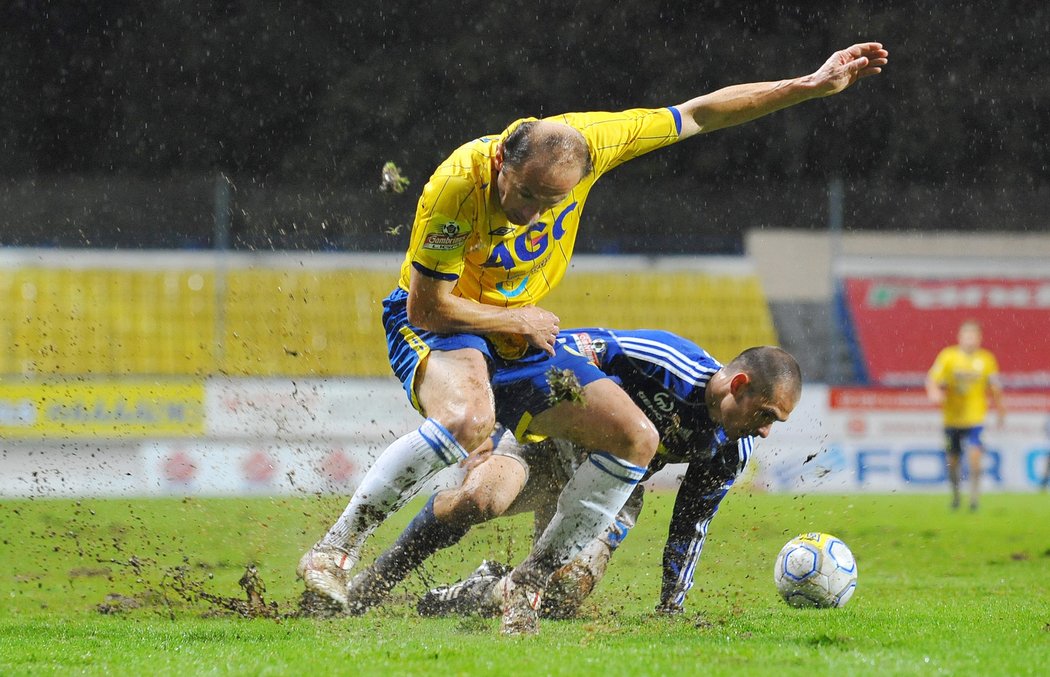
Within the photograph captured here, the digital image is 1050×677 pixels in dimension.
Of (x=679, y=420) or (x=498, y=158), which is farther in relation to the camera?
(x=679, y=420)

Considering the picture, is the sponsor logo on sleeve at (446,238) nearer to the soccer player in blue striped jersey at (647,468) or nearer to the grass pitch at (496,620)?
the soccer player in blue striped jersey at (647,468)

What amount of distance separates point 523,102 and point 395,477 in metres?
12.2

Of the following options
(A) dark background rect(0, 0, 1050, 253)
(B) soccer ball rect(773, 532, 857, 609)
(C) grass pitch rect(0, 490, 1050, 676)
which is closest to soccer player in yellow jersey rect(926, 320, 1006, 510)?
(A) dark background rect(0, 0, 1050, 253)

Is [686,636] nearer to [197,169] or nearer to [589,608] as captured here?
[589,608]

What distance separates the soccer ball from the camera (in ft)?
17.0

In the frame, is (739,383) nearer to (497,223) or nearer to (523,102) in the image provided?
(497,223)

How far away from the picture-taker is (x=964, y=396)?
12680 millimetres

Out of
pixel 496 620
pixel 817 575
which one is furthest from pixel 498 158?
pixel 817 575

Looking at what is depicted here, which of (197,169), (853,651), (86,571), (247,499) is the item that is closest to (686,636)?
(853,651)

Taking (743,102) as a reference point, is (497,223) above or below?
below

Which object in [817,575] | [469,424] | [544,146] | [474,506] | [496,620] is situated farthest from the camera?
[817,575]

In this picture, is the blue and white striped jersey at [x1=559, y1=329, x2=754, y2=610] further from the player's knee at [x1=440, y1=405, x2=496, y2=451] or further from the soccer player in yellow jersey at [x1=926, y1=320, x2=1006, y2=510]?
the soccer player in yellow jersey at [x1=926, y1=320, x2=1006, y2=510]

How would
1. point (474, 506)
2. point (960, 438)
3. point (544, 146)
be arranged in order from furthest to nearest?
point (960, 438)
point (474, 506)
point (544, 146)

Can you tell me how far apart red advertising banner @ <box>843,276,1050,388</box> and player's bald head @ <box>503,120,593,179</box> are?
1180 cm
